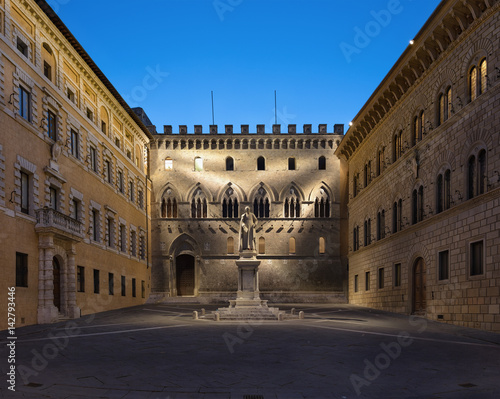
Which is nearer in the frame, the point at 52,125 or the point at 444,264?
the point at 444,264

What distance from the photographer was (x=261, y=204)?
163ft

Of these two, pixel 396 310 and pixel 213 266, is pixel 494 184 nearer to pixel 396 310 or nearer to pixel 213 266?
pixel 396 310

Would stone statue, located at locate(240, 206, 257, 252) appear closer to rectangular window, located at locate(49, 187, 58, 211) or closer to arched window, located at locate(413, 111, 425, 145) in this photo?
rectangular window, located at locate(49, 187, 58, 211)

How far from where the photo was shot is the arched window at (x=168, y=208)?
161 feet

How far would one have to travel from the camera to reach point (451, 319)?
70.3 ft

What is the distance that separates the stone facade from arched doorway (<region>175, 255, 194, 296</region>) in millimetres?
19335

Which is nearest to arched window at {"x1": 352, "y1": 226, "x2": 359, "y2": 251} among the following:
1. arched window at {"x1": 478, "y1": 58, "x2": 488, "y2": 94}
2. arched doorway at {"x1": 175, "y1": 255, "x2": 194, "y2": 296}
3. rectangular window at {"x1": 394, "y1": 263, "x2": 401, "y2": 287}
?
rectangular window at {"x1": 394, "y1": 263, "x2": 401, "y2": 287}

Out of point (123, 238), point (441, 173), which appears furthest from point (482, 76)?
point (123, 238)

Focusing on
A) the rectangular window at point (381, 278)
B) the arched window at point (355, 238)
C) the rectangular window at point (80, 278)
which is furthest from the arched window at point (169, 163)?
the rectangular window at point (381, 278)

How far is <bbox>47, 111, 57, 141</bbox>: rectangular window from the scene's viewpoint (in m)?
25.9

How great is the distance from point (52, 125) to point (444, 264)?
67.7 feet

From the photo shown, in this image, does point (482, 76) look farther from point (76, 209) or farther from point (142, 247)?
point (142, 247)

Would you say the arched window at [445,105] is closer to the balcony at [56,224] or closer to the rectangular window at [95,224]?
the balcony at [56,224]

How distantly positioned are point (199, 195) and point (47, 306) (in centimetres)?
2704
